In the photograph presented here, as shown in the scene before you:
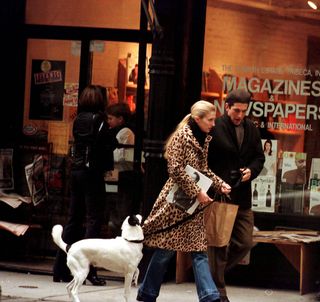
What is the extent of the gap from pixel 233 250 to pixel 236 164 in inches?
31.7

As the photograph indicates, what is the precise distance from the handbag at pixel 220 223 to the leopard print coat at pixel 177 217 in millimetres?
489

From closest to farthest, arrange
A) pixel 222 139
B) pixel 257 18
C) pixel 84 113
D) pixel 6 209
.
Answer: pixel 222 139 < pixel 84 113 < pixel 257 18 < pixel 6 209

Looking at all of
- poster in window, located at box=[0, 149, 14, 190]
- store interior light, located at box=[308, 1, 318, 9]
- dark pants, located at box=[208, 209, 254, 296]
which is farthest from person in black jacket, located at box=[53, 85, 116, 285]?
store interior light, located at box=[308, 1, 318, 9]

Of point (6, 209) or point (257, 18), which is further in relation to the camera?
point (6, 209)

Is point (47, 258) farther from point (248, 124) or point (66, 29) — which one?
point (248, 124)

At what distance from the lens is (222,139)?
9.41 m

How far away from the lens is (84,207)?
34.8ft

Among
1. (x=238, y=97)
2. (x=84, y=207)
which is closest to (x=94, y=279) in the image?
(x=84, y=207)

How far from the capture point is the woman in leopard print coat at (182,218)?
868 cm

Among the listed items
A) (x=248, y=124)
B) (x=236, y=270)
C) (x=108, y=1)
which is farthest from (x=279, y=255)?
(x=108, y=1)

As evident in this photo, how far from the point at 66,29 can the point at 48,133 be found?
1.20 meters

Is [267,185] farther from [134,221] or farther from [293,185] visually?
[134,221]

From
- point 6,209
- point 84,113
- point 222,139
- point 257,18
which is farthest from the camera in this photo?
point 6,209

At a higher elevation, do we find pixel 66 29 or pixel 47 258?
pixel 66 29
